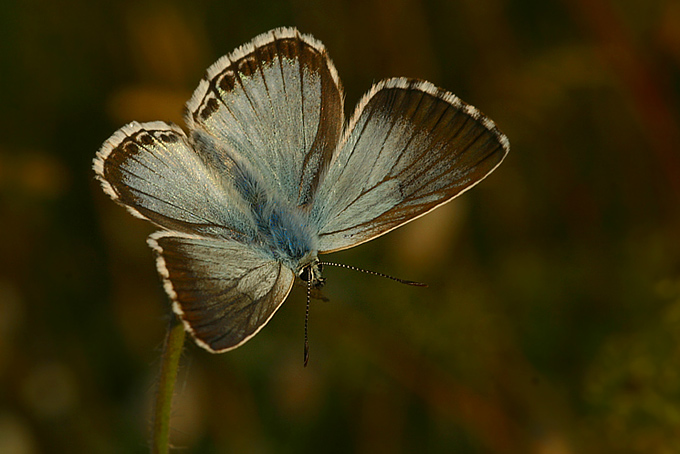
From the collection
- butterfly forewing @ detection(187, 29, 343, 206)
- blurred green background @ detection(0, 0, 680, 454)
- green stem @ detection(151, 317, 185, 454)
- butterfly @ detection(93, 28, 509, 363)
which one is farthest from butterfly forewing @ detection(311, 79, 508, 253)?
blurred green background @ detection(0, 0, 680, 454)

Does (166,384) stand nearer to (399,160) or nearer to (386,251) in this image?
(399,160)

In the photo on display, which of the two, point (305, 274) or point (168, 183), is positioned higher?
point (168, 183)

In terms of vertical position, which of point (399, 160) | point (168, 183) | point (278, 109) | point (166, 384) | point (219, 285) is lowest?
point (166, 384)

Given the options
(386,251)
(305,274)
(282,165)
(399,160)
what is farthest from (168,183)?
(386,251)

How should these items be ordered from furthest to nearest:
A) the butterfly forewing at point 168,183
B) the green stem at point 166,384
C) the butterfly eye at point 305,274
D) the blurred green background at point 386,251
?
the blurred green background at point 386,251 < the butterfly eye at point 305,274 < the butterfly forewing at point 168,183 < the green stem at point 166,384

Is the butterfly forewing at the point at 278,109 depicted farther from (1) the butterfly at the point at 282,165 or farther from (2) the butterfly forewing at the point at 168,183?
(2) the butterfly forewing at the point at 168,183

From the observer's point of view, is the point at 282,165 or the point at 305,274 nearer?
the point at 305,274

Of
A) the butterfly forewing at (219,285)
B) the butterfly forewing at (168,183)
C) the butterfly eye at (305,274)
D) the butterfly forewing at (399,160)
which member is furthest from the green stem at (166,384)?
the butterfly forewing at (399,160)
